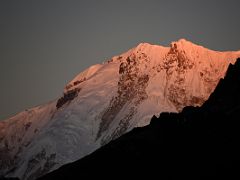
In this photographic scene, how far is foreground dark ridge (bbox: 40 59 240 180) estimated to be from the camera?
400ft

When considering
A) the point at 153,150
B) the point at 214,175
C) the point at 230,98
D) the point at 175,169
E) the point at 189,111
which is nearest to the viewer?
the point at 214,175

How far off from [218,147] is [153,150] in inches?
564

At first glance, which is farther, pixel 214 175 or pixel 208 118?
pixel 208 118

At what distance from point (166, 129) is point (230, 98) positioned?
3479 cm

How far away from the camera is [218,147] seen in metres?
126

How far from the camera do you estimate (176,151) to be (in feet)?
430

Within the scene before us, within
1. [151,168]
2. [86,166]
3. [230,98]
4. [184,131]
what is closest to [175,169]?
[151,168]

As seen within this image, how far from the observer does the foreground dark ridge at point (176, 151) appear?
122000mm

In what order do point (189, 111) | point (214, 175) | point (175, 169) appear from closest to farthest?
point (214, 175)
point (175, 169)
point (189, 111)

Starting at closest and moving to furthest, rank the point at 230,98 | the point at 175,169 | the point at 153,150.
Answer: the point at 175,169
the point at 153,150
the point at 230,98

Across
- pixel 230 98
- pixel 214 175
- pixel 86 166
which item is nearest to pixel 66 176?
pixel 86 166

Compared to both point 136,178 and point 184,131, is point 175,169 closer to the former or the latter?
point 136,178

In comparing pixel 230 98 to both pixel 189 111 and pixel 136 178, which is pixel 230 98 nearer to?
pixel 189 111

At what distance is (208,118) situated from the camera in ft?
456
